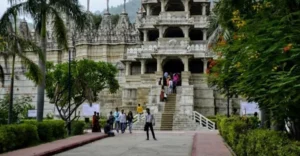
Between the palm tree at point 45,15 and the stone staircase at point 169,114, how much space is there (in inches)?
488

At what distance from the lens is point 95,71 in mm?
42531

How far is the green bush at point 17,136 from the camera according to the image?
52.1ft

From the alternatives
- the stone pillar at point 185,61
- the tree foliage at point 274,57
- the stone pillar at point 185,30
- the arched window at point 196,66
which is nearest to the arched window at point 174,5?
the stone pillar at point 185,30

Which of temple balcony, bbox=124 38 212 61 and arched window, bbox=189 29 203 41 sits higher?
arched window, bbox=189 29 203 41

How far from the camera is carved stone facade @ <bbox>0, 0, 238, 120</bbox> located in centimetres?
4041

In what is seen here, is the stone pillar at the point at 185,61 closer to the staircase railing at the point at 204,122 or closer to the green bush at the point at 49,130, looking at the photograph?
the staircase railing at the point at 204,122

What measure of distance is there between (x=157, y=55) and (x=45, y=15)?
68.2 feet

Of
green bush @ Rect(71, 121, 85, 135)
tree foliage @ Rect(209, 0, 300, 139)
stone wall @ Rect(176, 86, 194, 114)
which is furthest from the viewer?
A: stone wall @ Rect(176, 86, 194, 114)

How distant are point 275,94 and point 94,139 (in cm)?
1622

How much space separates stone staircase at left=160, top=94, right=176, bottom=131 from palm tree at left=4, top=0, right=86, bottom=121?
12.4m

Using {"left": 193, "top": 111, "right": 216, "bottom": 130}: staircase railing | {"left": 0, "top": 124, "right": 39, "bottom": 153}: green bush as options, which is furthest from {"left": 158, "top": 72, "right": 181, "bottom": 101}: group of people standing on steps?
{"left": 0, "top": 124, "right": 39, "bottom": 153}: green bush

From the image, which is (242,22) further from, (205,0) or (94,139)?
(205,0)

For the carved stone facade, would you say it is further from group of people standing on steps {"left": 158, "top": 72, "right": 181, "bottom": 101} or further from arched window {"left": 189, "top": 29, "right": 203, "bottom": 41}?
group of people standing on steps {"left": 158, "top": 72, "right": 181, "bottom": 101}

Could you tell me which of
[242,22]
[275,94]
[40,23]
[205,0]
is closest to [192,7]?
[205,0]
